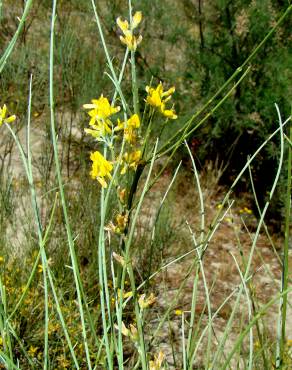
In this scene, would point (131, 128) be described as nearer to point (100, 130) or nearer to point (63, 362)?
point (100, 130)

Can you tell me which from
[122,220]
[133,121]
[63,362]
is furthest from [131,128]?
[63,362]

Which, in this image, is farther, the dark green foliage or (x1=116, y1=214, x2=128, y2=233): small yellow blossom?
the dark green foliage

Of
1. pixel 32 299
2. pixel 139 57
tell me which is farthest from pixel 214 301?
pixel 139 57

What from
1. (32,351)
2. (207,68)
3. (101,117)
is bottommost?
(32,351)

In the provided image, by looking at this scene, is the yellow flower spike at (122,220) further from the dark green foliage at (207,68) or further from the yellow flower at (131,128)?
the dark green foliage at (207,68)

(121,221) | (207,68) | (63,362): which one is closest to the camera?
(121,221)

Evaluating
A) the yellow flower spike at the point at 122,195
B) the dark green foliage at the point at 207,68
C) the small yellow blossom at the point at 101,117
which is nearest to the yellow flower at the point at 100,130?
the small yellow blossom at the point at 101,117

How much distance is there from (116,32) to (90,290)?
2.16 m

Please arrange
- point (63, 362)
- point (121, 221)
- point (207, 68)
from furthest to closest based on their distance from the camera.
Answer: point (207, 68) < point (63, 362) < point (121, 221)

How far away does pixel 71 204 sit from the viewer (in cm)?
289

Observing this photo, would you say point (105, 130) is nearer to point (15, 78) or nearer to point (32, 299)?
point (32, 299)

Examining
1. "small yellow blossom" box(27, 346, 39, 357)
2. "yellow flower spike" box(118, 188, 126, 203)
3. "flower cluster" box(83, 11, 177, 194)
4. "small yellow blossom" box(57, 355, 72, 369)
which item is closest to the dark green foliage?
"small yellow blossom" box(27, 346, 39, 357)

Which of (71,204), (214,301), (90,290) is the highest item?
(71,204)

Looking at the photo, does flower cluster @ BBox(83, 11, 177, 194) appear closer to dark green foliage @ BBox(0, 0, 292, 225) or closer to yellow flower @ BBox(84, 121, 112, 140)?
yellow flower @ BBox(84, 121, 112, 140)
